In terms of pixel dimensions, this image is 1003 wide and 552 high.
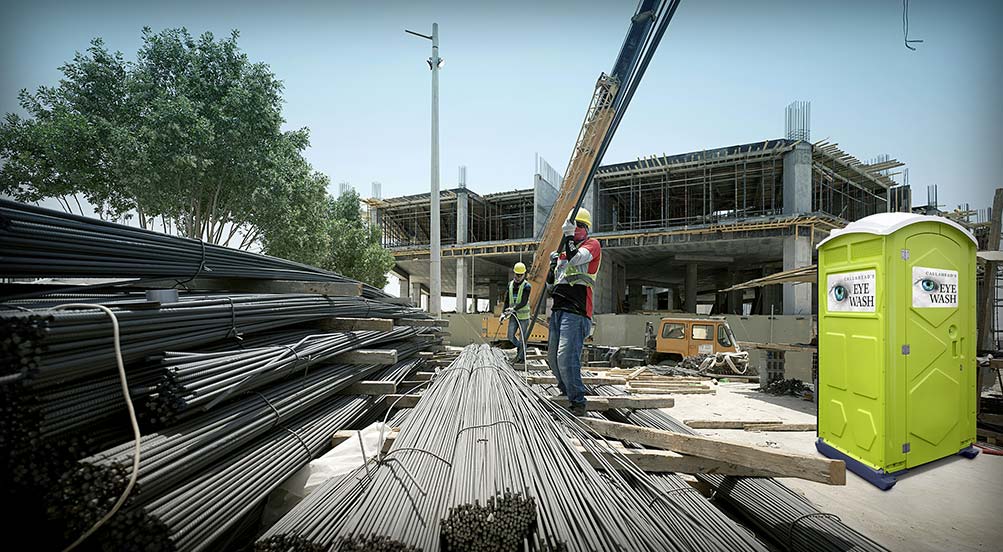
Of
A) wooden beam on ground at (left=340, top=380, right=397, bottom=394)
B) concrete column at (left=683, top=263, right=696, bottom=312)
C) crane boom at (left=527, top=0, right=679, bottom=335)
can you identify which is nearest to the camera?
wooden beam on ground at (left=340, top=380, right=397, bottom=394)

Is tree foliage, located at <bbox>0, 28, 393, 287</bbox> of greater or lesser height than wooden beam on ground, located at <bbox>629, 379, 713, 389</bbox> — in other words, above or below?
above

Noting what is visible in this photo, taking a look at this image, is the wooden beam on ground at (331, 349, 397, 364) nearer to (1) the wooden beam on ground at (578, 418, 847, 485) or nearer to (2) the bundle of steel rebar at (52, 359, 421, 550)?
(2) the bundle of steel rebar at (52, 359, 421, 550)

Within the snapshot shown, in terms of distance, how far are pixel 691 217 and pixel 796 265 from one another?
17.1ft

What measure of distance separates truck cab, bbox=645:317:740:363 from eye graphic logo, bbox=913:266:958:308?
6904mm

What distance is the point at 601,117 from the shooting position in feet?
26.0

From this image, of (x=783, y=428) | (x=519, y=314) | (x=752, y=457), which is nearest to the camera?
(x=752, y=457)

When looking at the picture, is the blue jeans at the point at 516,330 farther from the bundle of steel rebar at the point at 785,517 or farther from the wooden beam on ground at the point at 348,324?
the bundle of steel rebar at the point at 785,517

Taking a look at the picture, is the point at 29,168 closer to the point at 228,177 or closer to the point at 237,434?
the point at 228,177

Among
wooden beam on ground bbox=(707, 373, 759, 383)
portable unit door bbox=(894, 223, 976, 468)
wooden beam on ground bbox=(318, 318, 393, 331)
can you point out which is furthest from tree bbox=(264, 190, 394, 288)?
portable unit door bbox=(894, 223, 976, 468)

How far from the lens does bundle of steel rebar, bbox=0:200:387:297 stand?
5.41 feet

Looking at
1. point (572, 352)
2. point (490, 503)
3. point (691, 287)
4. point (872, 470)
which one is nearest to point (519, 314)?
point (572, 352)

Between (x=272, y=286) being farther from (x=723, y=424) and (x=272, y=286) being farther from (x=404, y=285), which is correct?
(x=404, y=285)

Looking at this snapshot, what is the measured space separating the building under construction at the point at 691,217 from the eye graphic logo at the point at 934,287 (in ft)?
47.1

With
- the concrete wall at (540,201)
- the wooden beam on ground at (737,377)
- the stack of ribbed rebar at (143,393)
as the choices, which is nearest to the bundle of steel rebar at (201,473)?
the stack of ribbed rebar at (143,393)
